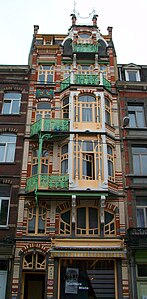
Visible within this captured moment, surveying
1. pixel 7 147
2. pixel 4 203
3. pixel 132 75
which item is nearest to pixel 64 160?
pixel 7 147

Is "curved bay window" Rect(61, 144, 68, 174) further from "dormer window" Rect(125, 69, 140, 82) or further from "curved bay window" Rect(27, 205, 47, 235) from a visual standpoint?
"dormer window" Rect(125, 69, 140, 82)

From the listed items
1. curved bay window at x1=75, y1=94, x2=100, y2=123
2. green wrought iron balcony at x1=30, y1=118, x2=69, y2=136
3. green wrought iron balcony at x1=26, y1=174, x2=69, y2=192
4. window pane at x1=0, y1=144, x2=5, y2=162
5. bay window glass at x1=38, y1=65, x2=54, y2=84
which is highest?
bay window glass at x1=38, y1=65, x2=54, y2=84

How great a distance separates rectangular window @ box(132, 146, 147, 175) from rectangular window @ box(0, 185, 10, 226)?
7.64m

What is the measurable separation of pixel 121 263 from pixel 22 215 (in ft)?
19.2

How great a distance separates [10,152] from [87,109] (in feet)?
18.2

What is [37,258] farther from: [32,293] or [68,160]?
[68,160]

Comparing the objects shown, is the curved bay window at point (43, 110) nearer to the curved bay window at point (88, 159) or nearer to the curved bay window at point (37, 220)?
the curved bay window at point (88, 159)

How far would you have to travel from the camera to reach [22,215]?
59.3 ft

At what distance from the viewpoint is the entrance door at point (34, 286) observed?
1736cm

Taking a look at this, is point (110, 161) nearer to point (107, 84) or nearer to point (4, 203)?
point (107, 84)

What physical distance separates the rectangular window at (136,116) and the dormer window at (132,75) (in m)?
2.65

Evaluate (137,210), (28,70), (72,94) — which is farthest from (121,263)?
(28,70)

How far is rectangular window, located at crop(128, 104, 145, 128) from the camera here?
2169 cm

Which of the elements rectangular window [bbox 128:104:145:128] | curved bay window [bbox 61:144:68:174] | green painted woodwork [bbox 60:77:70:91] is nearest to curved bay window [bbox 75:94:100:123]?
green painted woodwork [bbox 60:77:70:91]
